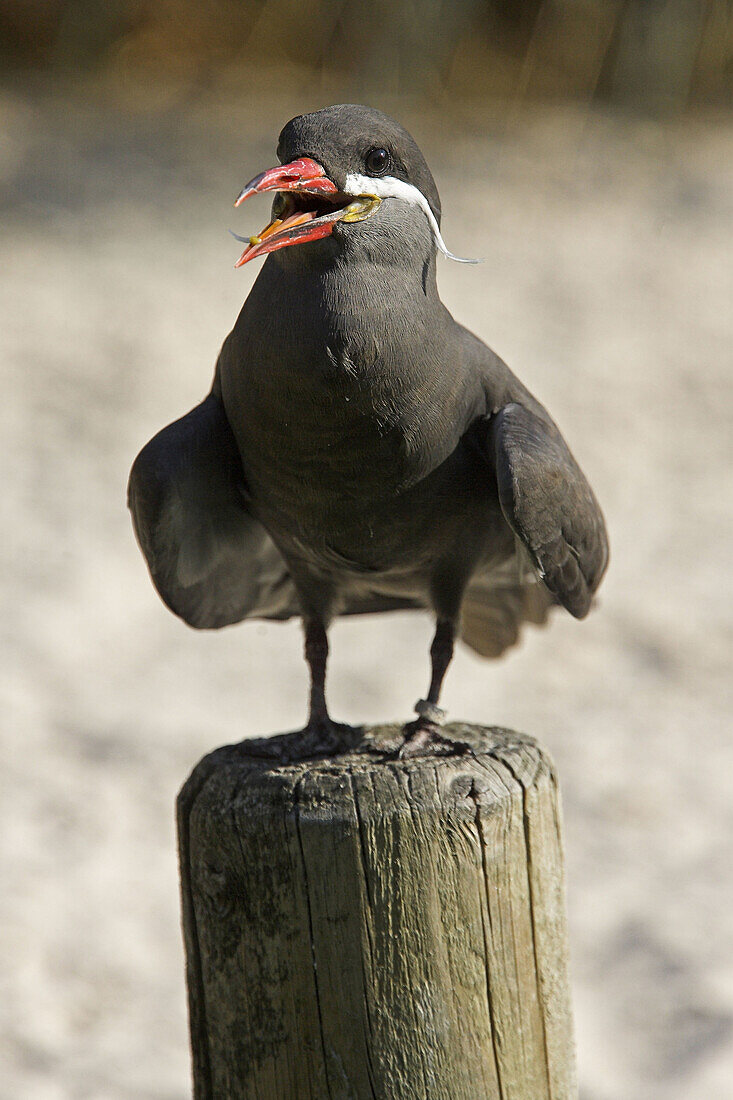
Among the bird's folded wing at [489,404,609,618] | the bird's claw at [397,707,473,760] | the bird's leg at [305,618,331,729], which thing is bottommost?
the bird's claw at [397,707,473,760]

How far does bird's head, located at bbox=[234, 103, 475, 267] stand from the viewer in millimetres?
2555

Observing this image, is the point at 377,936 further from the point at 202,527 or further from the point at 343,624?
the point at 343,624

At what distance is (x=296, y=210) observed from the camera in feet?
8.81

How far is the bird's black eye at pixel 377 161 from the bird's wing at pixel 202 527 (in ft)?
2.26

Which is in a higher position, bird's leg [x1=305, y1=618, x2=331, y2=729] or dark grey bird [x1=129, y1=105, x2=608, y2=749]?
dark grey bird [x1=129, y1=105, x2=608, y2=749]

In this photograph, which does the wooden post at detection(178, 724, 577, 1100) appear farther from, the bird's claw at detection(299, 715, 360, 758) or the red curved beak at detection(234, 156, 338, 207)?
the red curved beak at detection(234, 156, 338, 207)

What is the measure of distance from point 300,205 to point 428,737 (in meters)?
1.20

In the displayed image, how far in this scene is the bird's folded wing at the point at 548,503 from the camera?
287 cm

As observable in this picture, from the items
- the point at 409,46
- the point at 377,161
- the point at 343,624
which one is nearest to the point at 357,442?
the point at 377,161

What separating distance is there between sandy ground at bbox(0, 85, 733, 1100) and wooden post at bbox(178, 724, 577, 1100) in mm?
1931

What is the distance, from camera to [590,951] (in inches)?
193

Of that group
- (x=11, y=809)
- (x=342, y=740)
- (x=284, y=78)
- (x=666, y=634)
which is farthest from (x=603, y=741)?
(x=284, y=78)

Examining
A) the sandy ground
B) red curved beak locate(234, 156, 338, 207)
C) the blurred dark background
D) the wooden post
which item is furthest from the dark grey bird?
the blurred dark background

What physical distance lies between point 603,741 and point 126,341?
4400 mm
